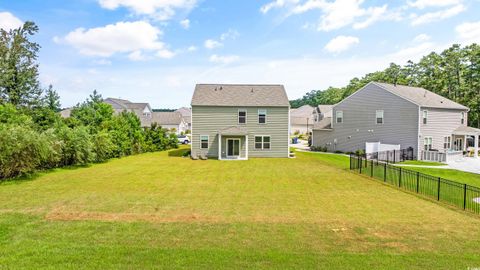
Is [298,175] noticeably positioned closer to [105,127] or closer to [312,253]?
[312,253]

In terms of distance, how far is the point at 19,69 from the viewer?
28.6m

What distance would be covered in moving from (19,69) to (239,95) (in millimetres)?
22327

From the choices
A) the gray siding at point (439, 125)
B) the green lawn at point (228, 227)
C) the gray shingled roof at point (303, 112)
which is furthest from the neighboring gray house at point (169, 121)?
the green lawn at point (228, 227)

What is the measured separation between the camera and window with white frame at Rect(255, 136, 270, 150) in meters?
28.4

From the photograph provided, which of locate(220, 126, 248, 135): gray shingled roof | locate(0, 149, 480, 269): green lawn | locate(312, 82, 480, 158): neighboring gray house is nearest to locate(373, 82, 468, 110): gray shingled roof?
locate(312, 82, 480, 158): neighboring gray house

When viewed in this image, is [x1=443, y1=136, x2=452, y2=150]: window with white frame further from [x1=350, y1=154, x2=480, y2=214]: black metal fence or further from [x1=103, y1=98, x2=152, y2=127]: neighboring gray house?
[x1=103, y1=98, x2=152, y2=127]: neighboring gray house

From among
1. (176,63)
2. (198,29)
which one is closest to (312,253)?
(198,29)

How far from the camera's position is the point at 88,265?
5824 millimetres

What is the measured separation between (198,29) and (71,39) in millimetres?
10153

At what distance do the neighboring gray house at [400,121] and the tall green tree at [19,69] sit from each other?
32674 mm

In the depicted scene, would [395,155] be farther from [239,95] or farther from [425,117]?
[239,95]

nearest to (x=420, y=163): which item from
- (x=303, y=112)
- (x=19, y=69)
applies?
(x=19, y=69)

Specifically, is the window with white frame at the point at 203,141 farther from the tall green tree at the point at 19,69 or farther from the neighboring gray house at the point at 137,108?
the neighboring gray house at the point at 137,108

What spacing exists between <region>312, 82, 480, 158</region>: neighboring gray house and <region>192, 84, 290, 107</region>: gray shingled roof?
7.79 m
